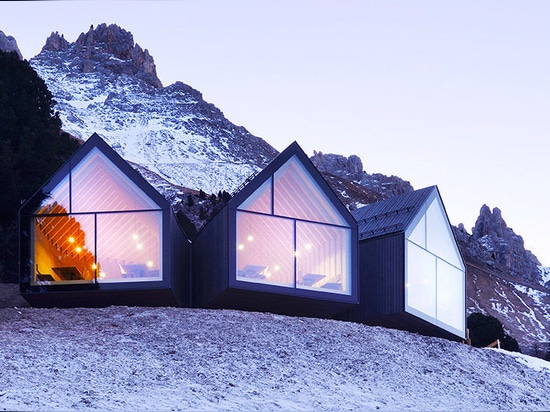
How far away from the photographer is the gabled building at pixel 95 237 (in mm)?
22750

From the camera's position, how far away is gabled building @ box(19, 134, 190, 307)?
22.8 meters

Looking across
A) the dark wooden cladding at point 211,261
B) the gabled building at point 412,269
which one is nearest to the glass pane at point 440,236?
the gabled building at point 412,269

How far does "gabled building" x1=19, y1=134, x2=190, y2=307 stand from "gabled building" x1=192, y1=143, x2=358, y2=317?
1.26 metres

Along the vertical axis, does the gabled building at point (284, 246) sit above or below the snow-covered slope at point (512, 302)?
above

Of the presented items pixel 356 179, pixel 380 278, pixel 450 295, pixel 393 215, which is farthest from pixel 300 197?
pixel 356 179

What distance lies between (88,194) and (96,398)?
368 inches

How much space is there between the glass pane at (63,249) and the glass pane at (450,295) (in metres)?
8.57

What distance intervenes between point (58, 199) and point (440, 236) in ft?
30.7

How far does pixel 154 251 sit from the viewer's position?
75.3ft

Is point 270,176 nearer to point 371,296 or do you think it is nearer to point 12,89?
point 371,296

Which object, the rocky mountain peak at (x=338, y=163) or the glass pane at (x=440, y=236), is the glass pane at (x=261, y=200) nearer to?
the glass pane at (x=440, y=236)

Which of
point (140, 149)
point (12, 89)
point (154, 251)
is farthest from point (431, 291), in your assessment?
point (140, 149)

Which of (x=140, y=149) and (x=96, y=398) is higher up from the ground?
(x=140, y=149)

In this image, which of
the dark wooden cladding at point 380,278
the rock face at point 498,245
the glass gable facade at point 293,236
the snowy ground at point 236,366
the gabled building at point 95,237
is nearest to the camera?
the snowy ground at point 236,366
